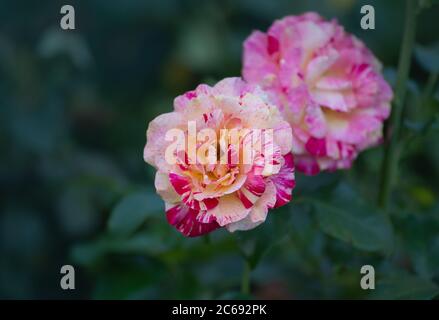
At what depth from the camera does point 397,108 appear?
104 cm

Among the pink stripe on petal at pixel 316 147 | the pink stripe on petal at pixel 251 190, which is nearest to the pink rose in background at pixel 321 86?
the pink stripe on petal at pixel 316 147

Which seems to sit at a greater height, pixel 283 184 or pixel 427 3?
pixel 427 3

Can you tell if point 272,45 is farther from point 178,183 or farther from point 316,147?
point 178,183

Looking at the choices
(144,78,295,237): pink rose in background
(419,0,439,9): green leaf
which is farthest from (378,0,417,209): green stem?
(144,78,295,237): pink rose in background

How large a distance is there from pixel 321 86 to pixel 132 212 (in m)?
0.30

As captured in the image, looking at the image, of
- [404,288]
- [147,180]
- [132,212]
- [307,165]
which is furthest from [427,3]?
[147,180]

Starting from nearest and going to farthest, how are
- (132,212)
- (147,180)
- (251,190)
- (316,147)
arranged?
(251,190), (316,147), (132,212), (147,180)

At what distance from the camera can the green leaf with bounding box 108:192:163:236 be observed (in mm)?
1053

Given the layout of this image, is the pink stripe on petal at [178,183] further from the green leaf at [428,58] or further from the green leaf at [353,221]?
the green leaf at [428,58]

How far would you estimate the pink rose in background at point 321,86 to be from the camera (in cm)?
94

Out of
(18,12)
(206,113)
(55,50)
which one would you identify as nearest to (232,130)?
(206,113)

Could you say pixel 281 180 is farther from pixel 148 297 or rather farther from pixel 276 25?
pixel 148 297

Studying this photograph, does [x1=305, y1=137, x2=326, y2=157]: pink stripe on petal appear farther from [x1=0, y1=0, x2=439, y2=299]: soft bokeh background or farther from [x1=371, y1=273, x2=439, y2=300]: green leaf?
[x1=371, y1=273, x2=439, y2=300]: green leaf

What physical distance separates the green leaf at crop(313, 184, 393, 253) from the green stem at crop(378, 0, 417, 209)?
58 millimetres
